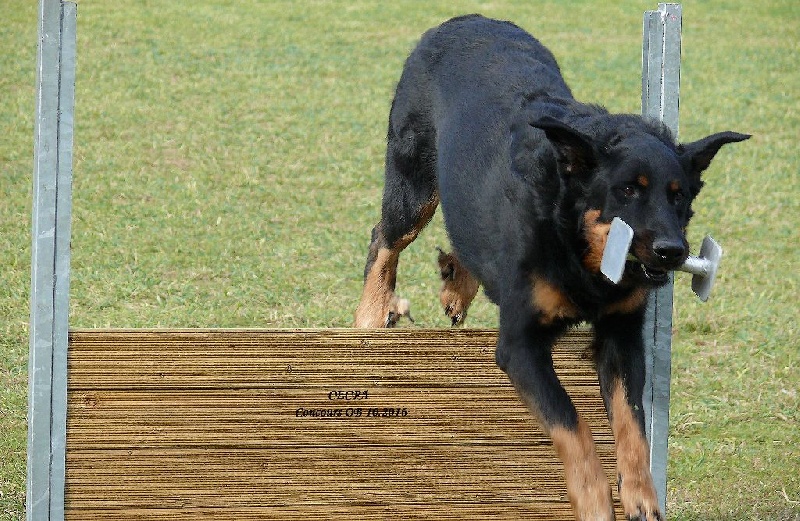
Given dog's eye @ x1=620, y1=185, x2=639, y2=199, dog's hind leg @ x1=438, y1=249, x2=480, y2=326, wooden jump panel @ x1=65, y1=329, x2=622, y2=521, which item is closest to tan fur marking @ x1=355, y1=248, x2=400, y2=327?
dog's hind leg @ x1=438, y1=249, x2=480, y2=326

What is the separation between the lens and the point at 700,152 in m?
4.21

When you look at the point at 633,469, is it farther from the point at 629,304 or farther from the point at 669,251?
the point at 669,251

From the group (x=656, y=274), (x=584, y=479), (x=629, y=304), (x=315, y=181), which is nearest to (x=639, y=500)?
(x=584, y=479)

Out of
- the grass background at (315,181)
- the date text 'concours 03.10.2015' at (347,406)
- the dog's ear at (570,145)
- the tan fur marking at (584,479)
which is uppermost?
the dog's ear at (570,145)

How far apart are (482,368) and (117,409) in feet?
4.32

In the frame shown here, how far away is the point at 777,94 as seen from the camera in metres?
14.8

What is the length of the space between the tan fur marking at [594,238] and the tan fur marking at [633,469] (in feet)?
1.86

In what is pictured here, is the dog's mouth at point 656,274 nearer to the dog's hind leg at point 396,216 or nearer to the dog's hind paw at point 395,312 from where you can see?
the dog's hind leg at point 396,216

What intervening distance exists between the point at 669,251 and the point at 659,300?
3.23 ft

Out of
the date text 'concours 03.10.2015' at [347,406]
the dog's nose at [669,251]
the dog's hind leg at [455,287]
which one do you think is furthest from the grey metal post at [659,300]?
the dog's hind leg at [455,287]

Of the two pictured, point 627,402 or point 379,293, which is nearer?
point 627,402

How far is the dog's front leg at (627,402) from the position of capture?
4211mm

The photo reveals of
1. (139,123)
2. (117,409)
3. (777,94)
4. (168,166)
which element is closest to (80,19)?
(139,123)

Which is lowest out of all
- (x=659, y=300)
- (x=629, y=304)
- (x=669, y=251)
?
(x=659, y=300)
